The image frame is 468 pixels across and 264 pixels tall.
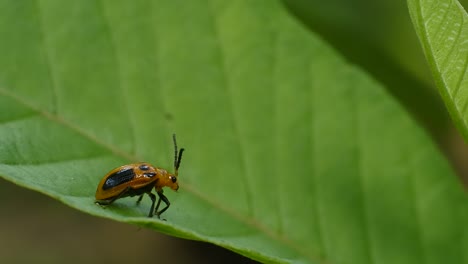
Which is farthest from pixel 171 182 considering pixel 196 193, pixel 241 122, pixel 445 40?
pixel 445 40

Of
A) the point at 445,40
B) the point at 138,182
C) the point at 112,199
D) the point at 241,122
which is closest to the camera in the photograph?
the point at 445,40

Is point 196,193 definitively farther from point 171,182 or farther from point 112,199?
point 112,199

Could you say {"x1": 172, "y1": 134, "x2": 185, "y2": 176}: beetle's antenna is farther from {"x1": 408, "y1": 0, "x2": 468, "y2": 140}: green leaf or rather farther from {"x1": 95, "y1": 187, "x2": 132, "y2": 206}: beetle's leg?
{"x1": 408, "y1": 0, "x2": 468, "y2": 140}: green leaf

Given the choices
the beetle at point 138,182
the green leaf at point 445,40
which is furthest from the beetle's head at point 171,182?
the green leaf at point 445,40

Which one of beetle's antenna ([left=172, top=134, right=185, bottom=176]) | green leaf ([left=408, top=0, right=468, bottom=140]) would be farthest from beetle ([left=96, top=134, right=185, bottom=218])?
green leaf ([left=408, top=0, right=468, bottom=140])

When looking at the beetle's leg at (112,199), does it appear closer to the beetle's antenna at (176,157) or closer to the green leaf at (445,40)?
the beetle's antenna at (176,157)
